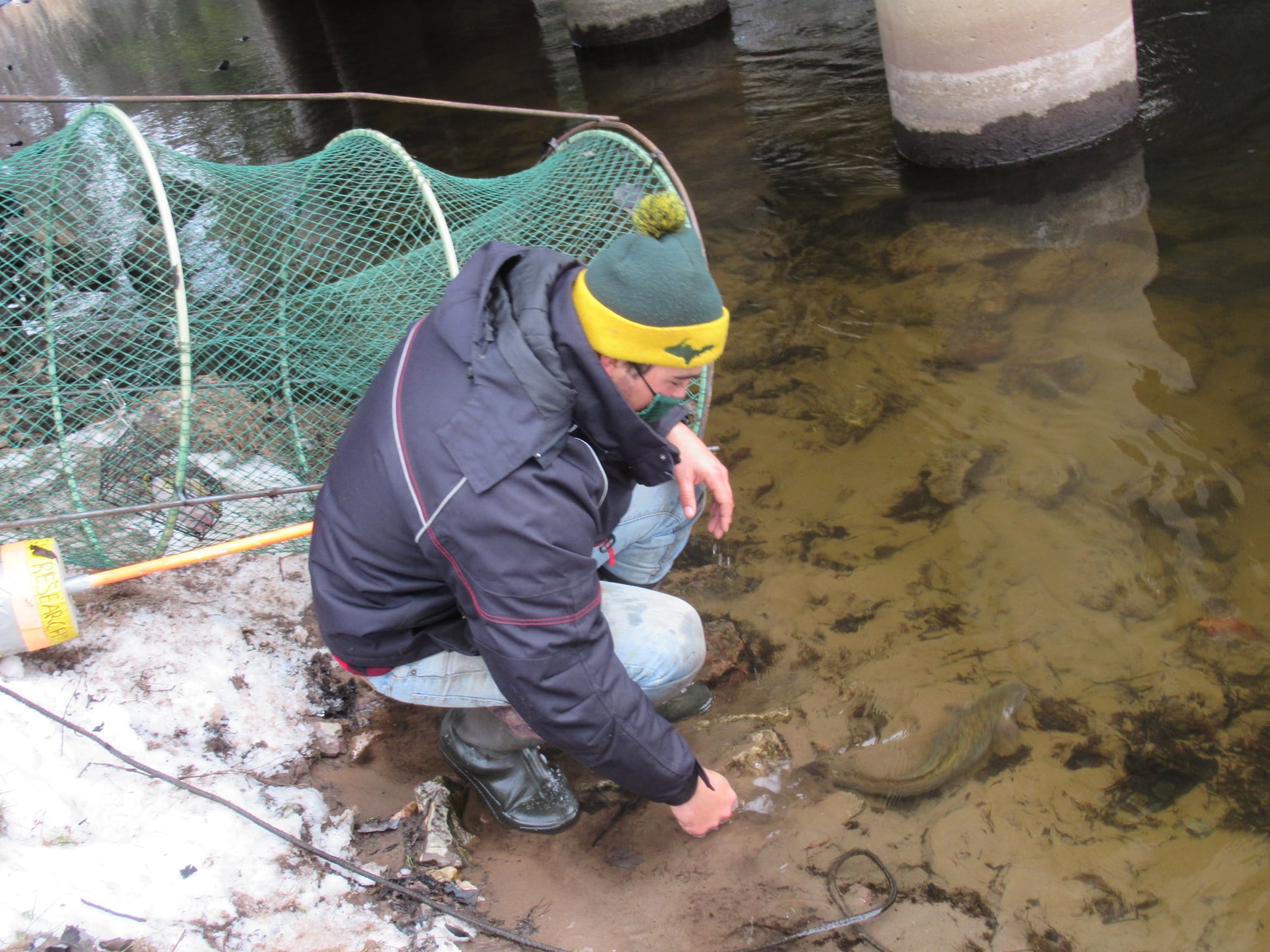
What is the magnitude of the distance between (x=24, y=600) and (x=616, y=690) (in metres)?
1.64

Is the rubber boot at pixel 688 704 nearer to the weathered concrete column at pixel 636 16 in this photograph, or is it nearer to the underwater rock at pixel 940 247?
the underwater rock at pixel 940 247

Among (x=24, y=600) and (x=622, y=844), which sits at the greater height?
(x=24, y=600)

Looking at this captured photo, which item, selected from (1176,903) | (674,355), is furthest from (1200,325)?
(674,355)

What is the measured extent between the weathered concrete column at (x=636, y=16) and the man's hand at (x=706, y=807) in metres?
9.24

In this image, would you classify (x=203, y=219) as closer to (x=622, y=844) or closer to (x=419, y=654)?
(x=419, y=654)

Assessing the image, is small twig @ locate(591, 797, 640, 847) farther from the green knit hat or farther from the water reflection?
the water reflection

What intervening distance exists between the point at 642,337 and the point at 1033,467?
2316 mm

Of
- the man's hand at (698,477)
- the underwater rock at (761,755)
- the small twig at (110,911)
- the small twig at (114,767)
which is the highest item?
the man's hand at (698,477)

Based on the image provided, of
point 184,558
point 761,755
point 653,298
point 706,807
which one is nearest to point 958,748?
point 761,755

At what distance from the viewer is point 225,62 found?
1402 centimetres

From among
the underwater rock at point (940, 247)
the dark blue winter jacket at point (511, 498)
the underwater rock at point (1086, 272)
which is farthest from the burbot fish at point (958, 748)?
the underwater rock at point (940, 247)

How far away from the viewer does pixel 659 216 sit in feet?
6.30

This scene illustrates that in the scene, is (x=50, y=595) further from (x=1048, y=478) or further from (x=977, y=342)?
(x=977, y=342)

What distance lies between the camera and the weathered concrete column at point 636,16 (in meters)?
9.79
